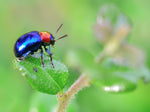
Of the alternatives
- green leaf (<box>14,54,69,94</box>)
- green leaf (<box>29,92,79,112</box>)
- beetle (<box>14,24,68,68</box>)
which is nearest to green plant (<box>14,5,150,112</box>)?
green leaf (<box>14,54,69,94</box>)

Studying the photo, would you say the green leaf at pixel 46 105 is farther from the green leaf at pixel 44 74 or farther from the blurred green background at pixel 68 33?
the green leaf at pixel 44 74

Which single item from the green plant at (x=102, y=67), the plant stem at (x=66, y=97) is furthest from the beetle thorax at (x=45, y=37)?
the plant stem at (x=66, y=97)

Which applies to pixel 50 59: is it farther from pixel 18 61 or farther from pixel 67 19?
pixel 67 19

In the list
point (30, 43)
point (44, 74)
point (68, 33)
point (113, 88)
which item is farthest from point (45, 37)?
point (68, 33)

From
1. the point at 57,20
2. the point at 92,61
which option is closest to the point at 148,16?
the point at 57,20

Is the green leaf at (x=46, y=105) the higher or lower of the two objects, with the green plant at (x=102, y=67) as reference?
lower

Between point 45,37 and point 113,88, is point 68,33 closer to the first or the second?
point 45,37
